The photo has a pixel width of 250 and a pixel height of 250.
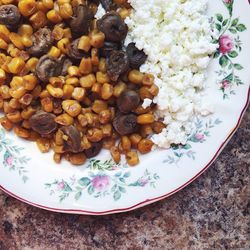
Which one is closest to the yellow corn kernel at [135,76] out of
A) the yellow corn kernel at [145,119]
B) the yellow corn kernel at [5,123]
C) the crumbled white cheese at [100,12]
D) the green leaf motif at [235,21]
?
the yellow corn kernel at [145,119]

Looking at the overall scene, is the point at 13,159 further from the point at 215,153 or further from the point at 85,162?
the point at 215,153

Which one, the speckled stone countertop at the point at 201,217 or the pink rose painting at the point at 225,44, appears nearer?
the pink rose painting at the point at 225,44

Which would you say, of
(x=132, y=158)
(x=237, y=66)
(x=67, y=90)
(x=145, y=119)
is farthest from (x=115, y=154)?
(x=237, y=66)

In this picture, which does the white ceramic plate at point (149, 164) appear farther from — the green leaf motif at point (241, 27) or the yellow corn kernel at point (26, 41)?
the yellow corn kernel at point (26, 41)

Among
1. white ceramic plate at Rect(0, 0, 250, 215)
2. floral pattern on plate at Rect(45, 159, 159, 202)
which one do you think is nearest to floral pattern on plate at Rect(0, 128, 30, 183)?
white ceramic plate at Rect(0, 0, 250, 215)

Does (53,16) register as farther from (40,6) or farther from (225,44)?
(225,44)

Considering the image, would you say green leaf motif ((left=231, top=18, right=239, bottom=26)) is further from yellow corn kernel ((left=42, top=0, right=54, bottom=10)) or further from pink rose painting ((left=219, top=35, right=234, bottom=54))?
yellow corn kernel ((left=42, top=0, right=54, bottom=10))
